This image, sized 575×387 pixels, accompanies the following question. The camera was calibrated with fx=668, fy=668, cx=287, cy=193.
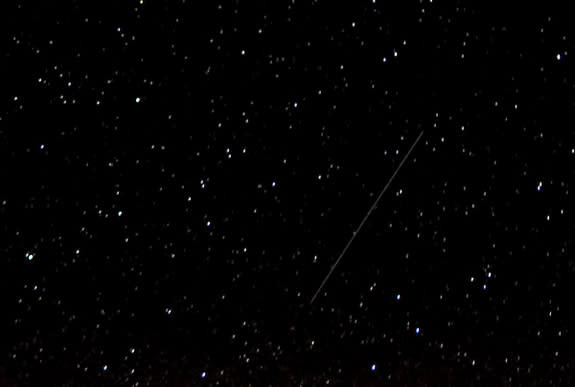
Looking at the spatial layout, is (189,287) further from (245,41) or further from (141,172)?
(245,41)

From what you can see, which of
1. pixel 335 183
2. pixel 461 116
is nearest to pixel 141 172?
pixel 335 183

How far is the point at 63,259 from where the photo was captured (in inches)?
22.3

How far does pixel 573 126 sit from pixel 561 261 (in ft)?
0.37

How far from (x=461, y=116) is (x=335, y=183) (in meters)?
0.12

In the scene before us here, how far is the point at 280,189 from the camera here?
56cm

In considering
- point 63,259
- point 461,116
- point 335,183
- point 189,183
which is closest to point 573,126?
point 461,116

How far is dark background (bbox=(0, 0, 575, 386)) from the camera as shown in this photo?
1.77 feet

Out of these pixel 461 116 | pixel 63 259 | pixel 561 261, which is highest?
pixel 63 259

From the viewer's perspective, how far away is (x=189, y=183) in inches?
21.9

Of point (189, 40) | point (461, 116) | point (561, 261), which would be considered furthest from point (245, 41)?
point (561, 261)

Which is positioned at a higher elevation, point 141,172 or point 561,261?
point 141,172

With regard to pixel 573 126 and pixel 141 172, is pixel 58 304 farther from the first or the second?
pixel 573 126

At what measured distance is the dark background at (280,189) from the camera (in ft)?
1.77

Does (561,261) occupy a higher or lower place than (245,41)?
lower
